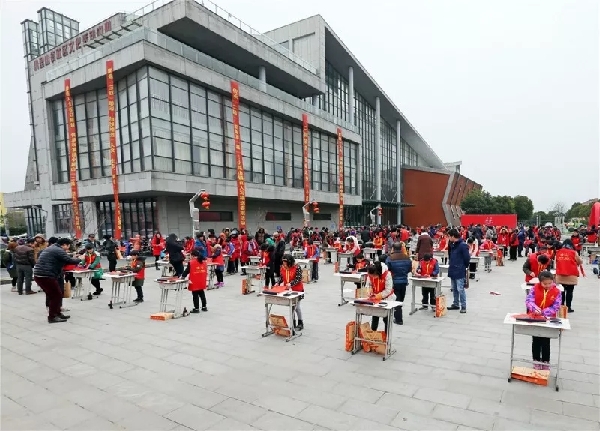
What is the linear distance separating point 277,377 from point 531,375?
3742 millimetres

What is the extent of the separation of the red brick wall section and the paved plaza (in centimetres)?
5533

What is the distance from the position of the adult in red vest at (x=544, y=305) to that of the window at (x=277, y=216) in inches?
1181

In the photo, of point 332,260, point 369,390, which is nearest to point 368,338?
point 369,390

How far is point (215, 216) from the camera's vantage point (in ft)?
95.2

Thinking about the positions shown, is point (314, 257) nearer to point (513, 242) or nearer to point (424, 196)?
point (513, 242)

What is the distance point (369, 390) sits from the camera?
4.96 metres

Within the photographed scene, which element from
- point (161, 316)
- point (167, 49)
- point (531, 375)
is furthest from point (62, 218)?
point (531, 375)

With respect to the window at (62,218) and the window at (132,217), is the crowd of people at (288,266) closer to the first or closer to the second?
the window at (132,217)

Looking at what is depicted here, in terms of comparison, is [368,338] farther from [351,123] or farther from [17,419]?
[351,123]

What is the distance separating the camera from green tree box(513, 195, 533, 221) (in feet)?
283

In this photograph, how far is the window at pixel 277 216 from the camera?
115ft

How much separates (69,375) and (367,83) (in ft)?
171

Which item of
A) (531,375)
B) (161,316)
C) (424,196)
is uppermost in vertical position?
(424,196)

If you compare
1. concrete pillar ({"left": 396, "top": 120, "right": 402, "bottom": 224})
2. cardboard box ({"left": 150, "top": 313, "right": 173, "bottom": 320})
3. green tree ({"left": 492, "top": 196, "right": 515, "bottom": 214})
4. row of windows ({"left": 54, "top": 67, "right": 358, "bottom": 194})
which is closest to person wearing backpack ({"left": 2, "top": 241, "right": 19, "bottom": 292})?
cardboard box ({"left": 150, "top": 313, "right": 173, "bottom": 320})
